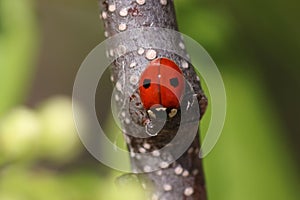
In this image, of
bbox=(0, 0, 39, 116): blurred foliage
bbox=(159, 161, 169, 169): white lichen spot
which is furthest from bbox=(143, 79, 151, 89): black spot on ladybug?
bbox=(0, 0, 39, 116): blurred foliage

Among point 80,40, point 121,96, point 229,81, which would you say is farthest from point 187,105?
point 80,40

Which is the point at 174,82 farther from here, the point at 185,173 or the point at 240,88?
the point at 240,88

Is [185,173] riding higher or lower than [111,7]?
lower

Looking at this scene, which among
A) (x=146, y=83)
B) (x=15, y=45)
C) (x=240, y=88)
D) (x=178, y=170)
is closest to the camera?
(x=146, y=83)

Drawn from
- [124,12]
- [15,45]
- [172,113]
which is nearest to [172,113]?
[172,113]

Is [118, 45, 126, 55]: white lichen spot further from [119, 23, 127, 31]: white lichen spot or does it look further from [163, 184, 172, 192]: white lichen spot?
[163, 184, 172, 192]: white lichen spot

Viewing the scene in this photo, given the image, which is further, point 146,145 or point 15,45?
point 15,45

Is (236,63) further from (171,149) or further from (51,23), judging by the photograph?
(51,23)

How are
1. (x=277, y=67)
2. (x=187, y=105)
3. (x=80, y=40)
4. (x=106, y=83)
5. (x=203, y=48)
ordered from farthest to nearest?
(x=80, y=40) → (x=106, y=83) → (x=277, y=67) → (x=203, y=48) → (x=187, y=105)
